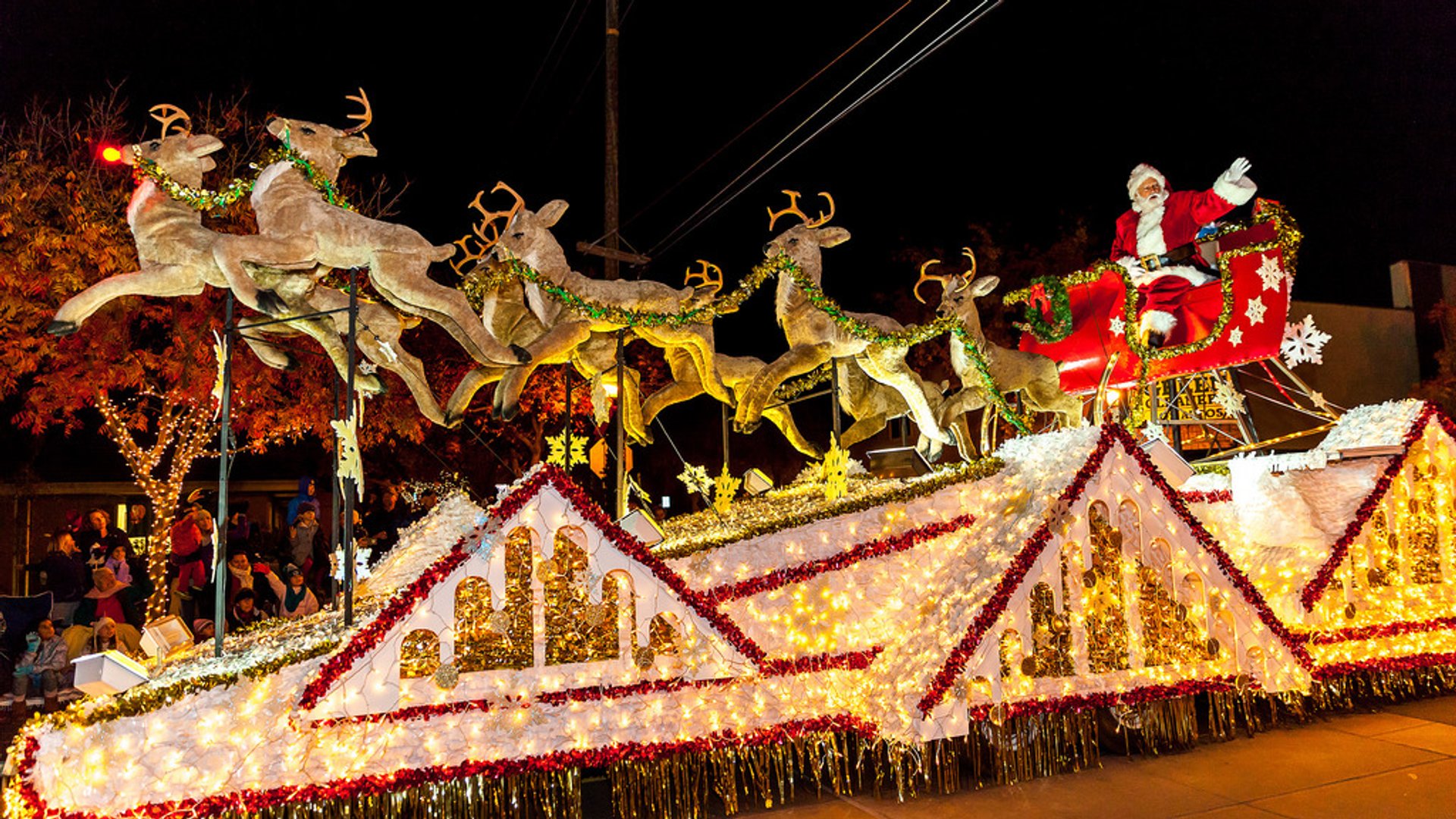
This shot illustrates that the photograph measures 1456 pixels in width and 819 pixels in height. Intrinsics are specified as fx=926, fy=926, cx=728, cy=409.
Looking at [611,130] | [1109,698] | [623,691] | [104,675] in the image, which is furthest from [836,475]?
[611,130]

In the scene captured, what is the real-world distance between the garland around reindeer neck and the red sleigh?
6.77 metres

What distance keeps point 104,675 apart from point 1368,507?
25.4 ft

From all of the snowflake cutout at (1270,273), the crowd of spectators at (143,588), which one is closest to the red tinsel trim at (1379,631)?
the snowflake cutout at (1270,273)

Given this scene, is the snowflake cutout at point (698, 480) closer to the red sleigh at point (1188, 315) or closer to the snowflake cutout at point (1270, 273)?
the red sleigh at point (1188, 315)

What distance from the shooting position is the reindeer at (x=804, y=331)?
763 centimetres

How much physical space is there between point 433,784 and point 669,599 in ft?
4.62

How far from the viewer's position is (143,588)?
33.3ft

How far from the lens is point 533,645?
15.1 ft

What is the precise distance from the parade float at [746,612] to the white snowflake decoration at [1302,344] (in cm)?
78

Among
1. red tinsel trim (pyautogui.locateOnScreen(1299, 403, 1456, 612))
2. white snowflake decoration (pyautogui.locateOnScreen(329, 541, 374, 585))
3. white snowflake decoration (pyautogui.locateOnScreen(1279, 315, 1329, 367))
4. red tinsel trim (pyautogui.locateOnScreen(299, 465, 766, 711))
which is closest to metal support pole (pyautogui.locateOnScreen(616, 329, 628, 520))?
white snowflake decoration (pyautogui.locateOnScreen(329, 541, 374, 585))

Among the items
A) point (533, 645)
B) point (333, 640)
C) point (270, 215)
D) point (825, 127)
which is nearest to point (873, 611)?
point (533, 645)

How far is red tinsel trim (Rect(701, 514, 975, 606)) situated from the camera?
549 cm

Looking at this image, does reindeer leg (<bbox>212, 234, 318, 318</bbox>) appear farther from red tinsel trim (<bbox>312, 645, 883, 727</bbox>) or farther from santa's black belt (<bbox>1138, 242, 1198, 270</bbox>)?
santa's black belt (<bbox>1138, 242, 1198, 270</bbox>)

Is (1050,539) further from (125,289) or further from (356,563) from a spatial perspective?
(125,289)
